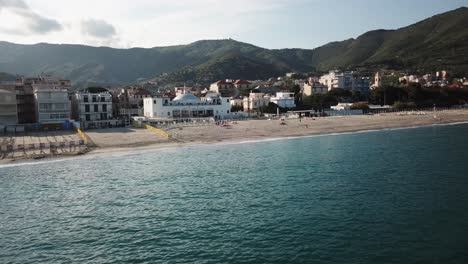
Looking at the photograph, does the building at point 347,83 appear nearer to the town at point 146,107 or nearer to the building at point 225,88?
the town at point 146,107

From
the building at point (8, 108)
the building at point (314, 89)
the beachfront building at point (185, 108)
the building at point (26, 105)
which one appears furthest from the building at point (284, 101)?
the building at point (8, 108)

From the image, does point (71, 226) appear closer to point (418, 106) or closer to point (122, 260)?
point (122, 260)

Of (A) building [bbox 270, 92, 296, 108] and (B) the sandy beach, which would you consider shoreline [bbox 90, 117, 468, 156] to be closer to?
(B) the sandy beach

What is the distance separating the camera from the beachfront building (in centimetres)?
9038

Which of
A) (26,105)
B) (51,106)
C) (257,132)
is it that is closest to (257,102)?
(257,132)

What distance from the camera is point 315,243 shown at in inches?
748

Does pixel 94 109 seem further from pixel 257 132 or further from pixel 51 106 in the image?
pixel 257 132

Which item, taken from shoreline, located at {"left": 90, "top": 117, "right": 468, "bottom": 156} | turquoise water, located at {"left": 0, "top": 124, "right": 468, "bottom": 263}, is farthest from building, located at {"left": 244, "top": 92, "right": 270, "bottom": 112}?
turquoise water, located at {"left": 0, "top": 124, "right": 468, "bottom": 263}

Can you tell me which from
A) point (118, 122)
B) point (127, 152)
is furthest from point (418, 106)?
point (127, 152)

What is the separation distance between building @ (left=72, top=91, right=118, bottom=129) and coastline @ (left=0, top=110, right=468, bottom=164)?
11.2 m

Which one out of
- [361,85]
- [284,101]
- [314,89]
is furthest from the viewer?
[361,85]

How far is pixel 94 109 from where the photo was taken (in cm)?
8069

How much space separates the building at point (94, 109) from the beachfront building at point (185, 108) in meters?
11.4

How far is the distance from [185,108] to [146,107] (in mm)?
10020
